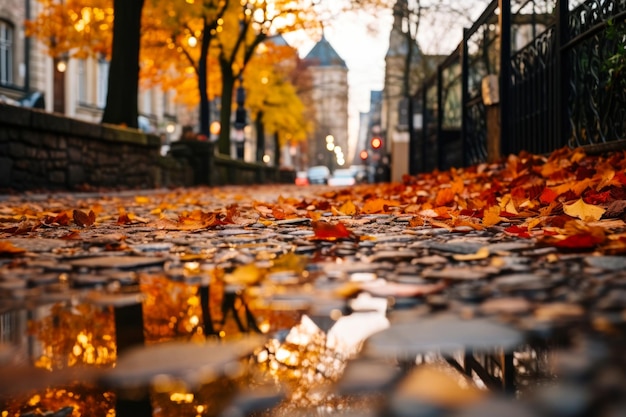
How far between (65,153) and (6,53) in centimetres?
1917

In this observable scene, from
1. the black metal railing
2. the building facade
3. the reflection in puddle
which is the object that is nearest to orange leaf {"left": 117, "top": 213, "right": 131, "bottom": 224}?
the reflection in puddle

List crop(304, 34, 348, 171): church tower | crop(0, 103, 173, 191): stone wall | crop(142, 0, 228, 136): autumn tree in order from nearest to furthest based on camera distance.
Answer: crop(0, 103, 173, 191): stone wall, crop(142, 0, 228, 136): autumn tree, crop(304, 34, 348, 171): church tower

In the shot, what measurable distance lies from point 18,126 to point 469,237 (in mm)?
7474

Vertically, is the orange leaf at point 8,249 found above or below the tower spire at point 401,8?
below

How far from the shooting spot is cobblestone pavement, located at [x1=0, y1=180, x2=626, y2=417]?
3.45 feet

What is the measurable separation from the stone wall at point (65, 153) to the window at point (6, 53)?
15.7 m

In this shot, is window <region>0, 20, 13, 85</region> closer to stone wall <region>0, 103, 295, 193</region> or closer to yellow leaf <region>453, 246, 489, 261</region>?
stone wall <region>0, 103, 295, 193</region>

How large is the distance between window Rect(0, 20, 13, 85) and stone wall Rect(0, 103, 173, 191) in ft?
51.4

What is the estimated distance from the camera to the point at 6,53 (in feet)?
87.7

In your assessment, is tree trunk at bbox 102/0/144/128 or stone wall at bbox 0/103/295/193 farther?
tree trunk at bbox 102/0/144/128

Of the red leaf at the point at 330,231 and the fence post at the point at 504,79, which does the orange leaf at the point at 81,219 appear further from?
the fence post at the point at 504,79

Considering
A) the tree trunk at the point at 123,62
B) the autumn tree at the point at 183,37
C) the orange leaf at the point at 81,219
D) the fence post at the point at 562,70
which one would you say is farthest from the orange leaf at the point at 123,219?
the autumn tree at the point at 183,37

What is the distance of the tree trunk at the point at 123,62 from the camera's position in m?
13.3

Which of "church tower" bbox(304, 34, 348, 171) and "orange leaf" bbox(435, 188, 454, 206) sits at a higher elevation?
"church tower" bbox(304, 34, 348, 171)
